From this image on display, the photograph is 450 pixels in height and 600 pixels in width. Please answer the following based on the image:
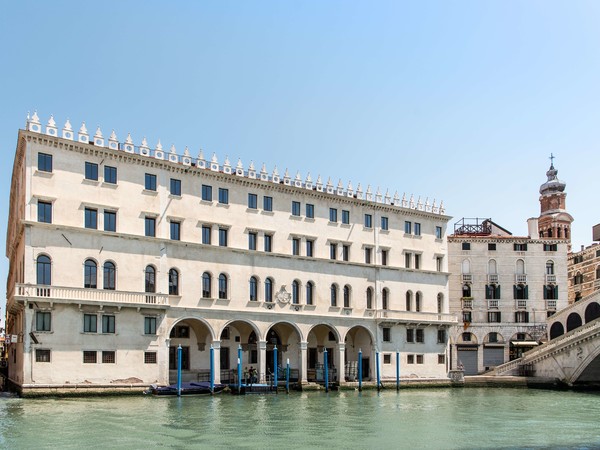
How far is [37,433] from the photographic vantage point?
24.3 m

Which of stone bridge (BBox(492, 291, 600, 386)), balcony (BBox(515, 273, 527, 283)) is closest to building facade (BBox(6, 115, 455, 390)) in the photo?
stone bridge (BBox(492, 291, 600, 386))

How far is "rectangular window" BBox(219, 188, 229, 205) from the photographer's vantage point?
1677 inches

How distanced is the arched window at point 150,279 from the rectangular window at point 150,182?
13.4 feet

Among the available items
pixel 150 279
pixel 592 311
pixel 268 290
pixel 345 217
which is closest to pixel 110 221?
pixel 150 279

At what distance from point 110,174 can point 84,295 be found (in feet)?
20.5

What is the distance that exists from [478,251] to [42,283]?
35.5m

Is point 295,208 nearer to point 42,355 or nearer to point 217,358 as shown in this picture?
point 217,358

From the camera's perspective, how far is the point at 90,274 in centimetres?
3706

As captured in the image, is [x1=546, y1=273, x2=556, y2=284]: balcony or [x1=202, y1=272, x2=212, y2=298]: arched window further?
[x1=546, y1=273, x2=556, y2=284]: balcony

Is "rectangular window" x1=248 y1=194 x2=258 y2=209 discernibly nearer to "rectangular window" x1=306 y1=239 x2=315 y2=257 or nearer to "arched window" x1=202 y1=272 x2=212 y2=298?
"rectangular window" x1=306 y1=239 x2=315 y2=257

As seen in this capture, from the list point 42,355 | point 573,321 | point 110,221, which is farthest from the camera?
point 573,321

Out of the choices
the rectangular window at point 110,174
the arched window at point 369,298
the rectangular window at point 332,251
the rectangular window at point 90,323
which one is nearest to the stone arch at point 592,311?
the arched window at point 369,298

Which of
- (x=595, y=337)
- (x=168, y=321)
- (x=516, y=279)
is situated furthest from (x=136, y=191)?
(x=516, y=279)

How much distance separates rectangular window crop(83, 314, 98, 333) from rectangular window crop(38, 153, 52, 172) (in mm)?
7051
